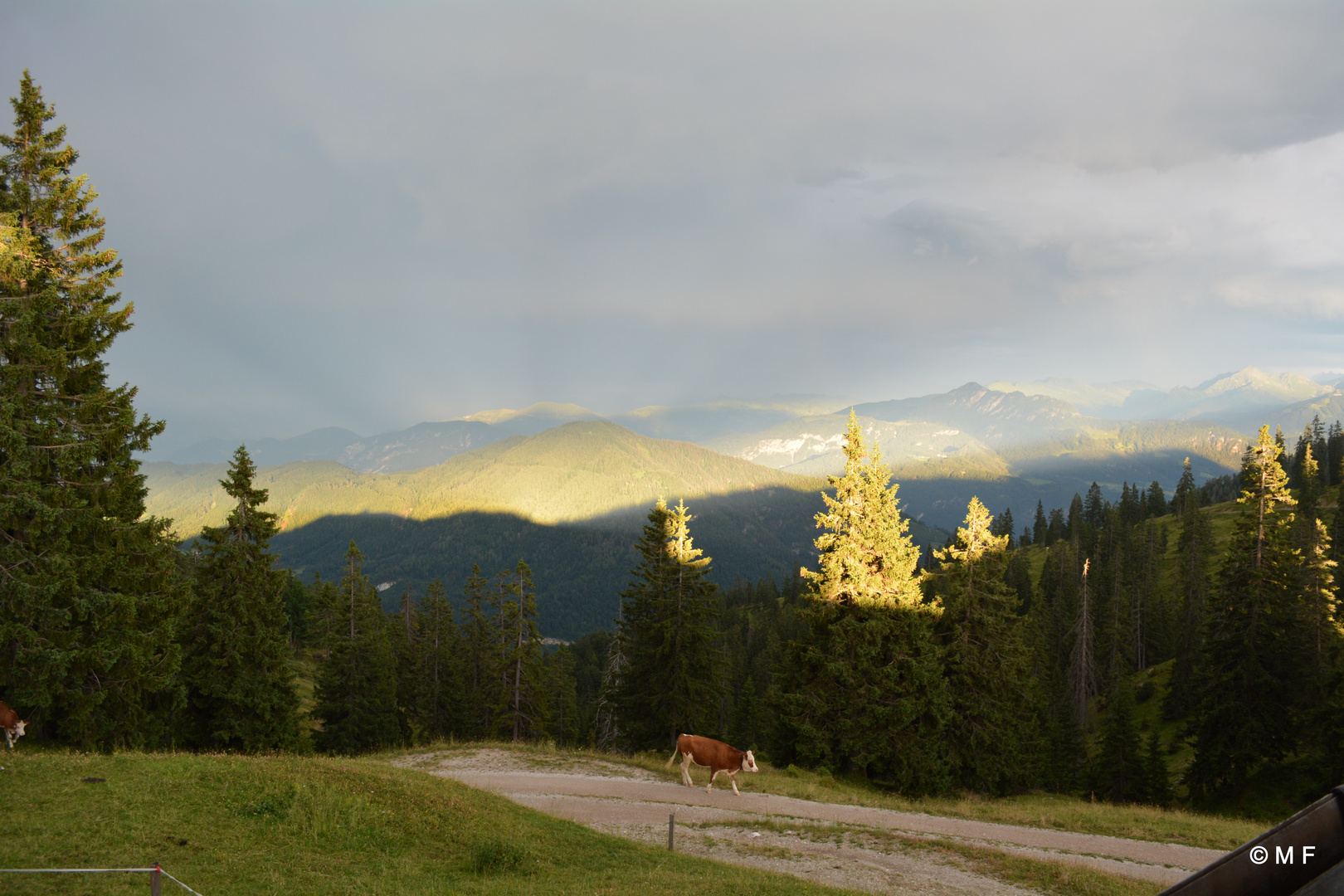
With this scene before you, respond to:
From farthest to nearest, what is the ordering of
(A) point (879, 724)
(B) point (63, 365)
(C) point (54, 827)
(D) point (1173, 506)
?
1. (D) point (1173, 506)
2. (A) point (879, 724)
3. (B) point (63, 365)
4. (C) point (54, 827)

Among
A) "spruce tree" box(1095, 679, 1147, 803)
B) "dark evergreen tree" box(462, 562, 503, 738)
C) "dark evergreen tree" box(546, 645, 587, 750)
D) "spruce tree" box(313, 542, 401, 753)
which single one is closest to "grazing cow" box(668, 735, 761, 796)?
"spruce tree" box(313, 542, 401, 753)

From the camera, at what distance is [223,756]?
55.2ft

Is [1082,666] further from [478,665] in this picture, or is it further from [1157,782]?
[478,665]

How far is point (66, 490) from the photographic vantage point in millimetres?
19281

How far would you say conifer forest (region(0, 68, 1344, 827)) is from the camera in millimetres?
19531

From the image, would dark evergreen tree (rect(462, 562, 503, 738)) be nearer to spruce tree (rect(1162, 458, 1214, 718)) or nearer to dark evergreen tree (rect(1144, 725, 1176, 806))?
dark evergreen tree (rect(1144, 725, 1176, 806))

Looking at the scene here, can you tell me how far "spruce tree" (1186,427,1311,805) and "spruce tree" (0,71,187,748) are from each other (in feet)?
158

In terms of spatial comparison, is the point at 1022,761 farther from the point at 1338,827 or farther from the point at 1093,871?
the point at 1338,827

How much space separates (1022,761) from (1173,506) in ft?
407

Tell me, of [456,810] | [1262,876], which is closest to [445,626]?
[456,810]

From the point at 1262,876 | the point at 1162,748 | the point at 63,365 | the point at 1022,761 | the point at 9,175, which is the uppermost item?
the point at 9,175

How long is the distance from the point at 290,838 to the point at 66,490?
14803mm

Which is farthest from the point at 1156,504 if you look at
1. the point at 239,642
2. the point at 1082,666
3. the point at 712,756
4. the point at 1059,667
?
the point at 239,642

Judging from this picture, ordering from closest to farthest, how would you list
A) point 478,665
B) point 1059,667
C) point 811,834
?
point 811,834
point 478,665
point 1059,667
